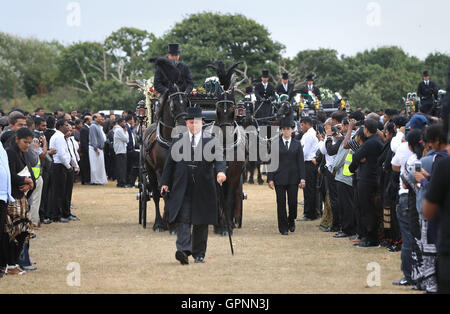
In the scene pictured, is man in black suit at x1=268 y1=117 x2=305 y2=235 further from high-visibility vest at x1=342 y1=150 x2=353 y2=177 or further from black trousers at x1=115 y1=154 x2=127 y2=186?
black trousers at x1=115 y1=154 x2=127 y2=186

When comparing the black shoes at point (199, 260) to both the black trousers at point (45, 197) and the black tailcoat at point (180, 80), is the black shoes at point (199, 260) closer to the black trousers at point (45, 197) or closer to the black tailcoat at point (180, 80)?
the black tailcoat at point (180, 80)

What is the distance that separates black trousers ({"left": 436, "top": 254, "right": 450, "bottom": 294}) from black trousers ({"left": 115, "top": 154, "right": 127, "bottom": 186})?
20638 millimetres

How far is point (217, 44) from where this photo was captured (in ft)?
209

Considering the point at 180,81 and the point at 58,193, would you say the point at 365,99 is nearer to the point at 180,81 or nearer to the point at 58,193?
the point at 58,193

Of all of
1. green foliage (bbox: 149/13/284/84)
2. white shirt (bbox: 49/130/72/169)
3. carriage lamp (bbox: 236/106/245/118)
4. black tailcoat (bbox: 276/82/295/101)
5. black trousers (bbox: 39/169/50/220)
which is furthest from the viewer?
green foliage (bbox: 149/13/284/84)

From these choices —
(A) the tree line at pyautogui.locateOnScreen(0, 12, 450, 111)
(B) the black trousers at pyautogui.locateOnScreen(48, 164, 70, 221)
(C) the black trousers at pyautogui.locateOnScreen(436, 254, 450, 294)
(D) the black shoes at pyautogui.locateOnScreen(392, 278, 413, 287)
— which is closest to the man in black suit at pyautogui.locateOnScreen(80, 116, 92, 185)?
(B) the black trousers at pyautogui.locateOnScreen(48, 164, 70, 221)

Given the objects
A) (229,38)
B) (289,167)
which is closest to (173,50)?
(289,167)

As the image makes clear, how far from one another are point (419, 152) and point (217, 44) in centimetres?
5523

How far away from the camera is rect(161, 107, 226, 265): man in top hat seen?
11281 millimetres

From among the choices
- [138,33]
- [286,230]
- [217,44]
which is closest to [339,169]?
[286,230]

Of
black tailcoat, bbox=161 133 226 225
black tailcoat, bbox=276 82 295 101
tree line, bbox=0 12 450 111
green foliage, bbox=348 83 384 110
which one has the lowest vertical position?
black tailcoat, bbox=161 133 226 225

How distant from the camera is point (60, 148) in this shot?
54.9 ft

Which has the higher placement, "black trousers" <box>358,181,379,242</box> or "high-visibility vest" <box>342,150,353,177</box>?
"high-visibility vest" <box>342,150,353,177</box>

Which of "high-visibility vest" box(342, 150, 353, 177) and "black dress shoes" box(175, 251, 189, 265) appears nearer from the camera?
"black dress shoes" box(175, 251, 189, 265)
